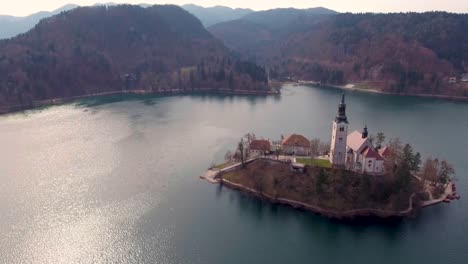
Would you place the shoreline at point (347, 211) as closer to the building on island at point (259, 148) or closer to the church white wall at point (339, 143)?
the church white wall at point (339, 143)

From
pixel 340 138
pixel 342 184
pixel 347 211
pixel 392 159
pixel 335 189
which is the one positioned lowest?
pixel 347 211

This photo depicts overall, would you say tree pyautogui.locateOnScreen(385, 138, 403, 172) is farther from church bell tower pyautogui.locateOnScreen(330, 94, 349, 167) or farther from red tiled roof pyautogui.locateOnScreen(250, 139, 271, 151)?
red tiled roof pyautogui.locateOnScreen(250, 139, 271, 151)

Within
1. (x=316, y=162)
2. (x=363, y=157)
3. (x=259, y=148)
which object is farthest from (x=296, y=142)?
(x=363, y=157)

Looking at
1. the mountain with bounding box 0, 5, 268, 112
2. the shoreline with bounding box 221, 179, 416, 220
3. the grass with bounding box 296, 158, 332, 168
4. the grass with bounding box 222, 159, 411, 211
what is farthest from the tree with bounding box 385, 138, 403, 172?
the mountain with bounding box 0, 5, 268, 112

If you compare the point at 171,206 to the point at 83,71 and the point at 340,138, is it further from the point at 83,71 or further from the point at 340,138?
the point at 83,71

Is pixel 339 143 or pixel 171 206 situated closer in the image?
pixel 171 206

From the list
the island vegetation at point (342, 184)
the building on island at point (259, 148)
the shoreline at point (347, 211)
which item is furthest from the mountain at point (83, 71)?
the shoreline at point (347, 211)
